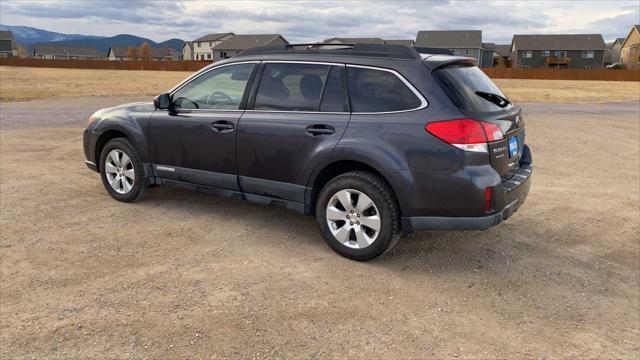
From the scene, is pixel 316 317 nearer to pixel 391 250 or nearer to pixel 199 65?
pixel 391 250

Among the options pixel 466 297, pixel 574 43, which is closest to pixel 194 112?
pixel 466 297

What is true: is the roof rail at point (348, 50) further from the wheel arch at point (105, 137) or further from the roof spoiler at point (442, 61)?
the wheel arch at point (105, 137)

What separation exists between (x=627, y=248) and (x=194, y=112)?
446 centimetres

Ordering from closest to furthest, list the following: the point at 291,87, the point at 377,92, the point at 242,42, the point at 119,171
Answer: the point at 377,92, the point at 291,87, the point at 119,171, the point at 242,42

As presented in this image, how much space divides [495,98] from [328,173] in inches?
63.1

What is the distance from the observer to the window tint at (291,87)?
15.5 feet

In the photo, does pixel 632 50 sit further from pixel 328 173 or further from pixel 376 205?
pixel 376 205

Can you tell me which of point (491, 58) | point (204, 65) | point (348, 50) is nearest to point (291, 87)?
point (348, 50)

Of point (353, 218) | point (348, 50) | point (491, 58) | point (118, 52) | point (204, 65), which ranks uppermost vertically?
point (118, 52)

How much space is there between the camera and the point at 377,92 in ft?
14.4

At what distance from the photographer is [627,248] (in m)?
5.03

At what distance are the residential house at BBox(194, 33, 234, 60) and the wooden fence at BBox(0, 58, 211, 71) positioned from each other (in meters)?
51.3

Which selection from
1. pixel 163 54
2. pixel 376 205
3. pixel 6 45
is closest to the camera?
pixel 376 205

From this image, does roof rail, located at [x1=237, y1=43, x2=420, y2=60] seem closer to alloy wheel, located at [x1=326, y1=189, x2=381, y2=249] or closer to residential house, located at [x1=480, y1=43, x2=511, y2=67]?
alloy wheel, located at [x1=326, y1=189, x2=381, y2=249]
